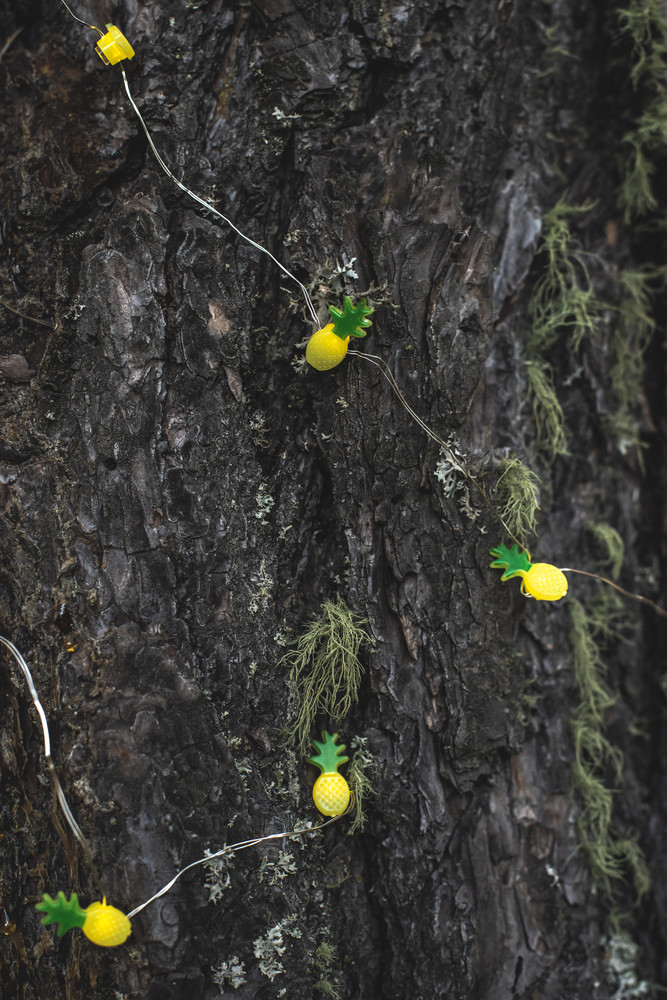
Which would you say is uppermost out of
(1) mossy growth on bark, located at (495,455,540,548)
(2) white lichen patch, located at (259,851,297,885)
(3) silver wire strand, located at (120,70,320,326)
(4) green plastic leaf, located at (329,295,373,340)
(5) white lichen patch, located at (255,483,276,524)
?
(3) silver wire strand, located at (120,70,320,326)

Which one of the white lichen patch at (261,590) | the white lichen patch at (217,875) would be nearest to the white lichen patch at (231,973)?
the white lichen patch at (217,875)

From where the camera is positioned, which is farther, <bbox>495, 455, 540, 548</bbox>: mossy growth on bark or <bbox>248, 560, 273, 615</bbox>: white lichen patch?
<bbox>495, 455, 540, 548</bbox>: mossy growth on bark

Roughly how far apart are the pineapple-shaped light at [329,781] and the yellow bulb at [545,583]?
2.09 feet

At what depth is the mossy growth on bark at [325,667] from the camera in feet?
5.13

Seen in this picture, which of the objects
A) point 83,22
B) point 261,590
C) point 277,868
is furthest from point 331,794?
point 83,22

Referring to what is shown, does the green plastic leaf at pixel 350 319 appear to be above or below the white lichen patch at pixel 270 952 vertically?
above

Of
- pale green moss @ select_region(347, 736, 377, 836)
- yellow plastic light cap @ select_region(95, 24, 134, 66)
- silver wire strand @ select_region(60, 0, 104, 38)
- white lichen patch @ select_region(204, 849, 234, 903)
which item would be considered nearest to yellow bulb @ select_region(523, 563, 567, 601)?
pale green moss @ select_region(347, 736, 377, 836)

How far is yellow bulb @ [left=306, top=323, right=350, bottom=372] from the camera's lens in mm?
1482

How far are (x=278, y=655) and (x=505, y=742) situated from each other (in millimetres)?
674

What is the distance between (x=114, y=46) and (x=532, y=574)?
166 cm

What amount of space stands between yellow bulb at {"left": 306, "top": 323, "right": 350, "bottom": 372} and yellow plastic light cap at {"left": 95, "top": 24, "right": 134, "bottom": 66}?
2.65ft

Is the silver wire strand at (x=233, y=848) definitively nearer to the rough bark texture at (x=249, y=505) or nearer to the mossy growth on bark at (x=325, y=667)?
the rough bark texture at (x=249, y=505)

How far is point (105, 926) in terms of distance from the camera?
1.33m

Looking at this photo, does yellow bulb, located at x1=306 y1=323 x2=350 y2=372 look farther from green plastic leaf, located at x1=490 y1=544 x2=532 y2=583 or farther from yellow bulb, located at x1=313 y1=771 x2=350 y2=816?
yellow bulb, located at x1=313 y1=771 x2=350 y2=816
